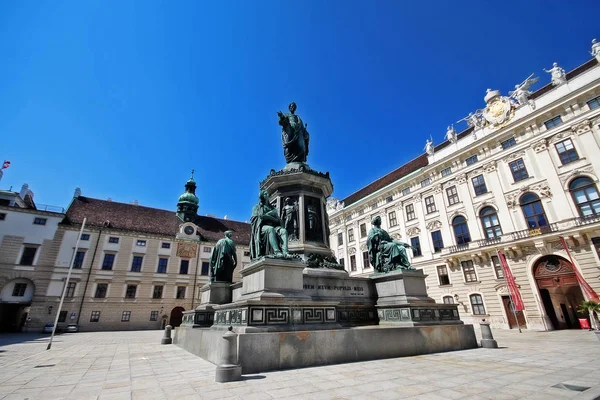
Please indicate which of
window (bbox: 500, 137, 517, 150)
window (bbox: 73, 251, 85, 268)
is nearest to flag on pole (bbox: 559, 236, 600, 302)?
window (bbox: 500, 137, 517, 150)

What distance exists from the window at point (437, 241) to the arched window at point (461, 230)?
1579 mm

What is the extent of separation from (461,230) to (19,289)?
46517 millimetres

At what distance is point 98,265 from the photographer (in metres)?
33.3

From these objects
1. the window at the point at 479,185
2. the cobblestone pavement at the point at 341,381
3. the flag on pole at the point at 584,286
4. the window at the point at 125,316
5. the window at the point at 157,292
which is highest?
the window at the point at 479,185

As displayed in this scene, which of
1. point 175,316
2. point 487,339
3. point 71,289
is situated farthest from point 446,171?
point 71,289

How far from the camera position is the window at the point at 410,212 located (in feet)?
102

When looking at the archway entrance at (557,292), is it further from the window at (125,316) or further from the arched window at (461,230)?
the window at (125,316)

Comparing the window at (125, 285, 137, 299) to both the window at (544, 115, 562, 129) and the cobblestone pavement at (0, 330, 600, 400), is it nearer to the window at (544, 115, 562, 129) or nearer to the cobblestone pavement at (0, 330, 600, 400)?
the cobblestone pavement at (0, 330, 600, 400)

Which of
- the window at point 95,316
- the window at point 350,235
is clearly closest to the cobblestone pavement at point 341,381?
the window at point 350,235

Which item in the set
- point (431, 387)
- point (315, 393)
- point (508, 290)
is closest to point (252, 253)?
point (315, 393)

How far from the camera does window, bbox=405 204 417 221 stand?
31.0 meters

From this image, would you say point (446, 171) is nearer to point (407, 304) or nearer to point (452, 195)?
point (452, 195)

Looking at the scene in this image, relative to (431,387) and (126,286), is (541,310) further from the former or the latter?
(126,286)

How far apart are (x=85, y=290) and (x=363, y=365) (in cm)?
3745
